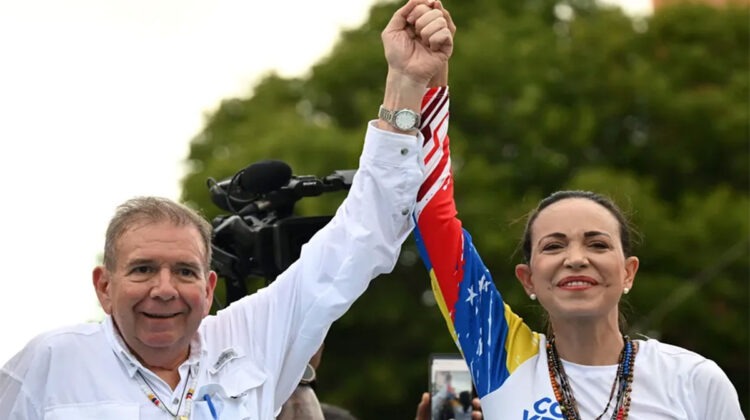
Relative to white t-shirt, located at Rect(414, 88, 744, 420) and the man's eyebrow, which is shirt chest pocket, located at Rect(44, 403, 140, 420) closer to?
the man's eyebrow

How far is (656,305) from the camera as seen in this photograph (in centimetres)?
1723

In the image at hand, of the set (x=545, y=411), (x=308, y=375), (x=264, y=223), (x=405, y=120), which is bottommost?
(x=545, y=411)

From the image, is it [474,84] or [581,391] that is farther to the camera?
[474,84]

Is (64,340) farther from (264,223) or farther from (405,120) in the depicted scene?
(264,223)

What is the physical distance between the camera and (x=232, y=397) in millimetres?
3477

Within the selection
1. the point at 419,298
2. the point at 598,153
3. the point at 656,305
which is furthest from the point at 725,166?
the point at 419,298

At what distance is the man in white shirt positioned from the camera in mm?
3408

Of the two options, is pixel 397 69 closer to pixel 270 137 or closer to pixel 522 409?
pixel 522 409

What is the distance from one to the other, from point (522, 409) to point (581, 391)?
0.18 metres

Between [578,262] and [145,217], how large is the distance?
121 centimetres

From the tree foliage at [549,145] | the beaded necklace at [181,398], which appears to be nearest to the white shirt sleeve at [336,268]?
the beaded necklace at [181,398]

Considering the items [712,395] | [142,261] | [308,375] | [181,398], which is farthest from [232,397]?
[712,395]

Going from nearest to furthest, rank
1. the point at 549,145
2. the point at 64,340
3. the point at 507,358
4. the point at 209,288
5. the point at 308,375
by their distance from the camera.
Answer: the point at 64,340, the point at 209,288, the point at 507,358, the point at 308,375, the point at 549,145

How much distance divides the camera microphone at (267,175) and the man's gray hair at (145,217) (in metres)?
1.02
